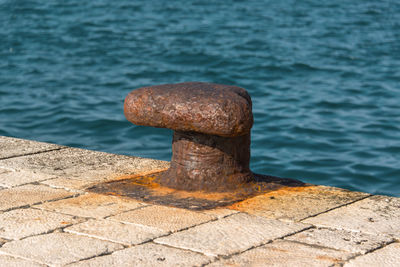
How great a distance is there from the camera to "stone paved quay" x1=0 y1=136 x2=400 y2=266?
3562 millimetres

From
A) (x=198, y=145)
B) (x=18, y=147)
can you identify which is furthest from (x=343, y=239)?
(x=18, y=147)

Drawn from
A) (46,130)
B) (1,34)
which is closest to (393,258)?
(46,130)

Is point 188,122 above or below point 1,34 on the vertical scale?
above

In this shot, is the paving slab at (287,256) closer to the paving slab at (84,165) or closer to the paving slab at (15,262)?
the paving slab at (15,262)

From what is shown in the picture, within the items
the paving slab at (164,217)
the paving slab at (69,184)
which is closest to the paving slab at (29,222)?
the paving slab at (164,217)

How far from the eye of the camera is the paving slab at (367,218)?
162 inches

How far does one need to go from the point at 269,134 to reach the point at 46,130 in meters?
3.50

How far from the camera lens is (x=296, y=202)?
466cm

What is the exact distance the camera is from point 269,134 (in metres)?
10.5

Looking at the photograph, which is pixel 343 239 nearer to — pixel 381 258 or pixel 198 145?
pixel 381 258

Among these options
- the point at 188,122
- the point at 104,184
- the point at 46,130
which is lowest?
the point at 46,130

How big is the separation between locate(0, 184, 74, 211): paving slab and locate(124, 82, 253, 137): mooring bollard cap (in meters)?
0.75

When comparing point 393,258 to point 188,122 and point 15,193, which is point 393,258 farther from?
point 15,193

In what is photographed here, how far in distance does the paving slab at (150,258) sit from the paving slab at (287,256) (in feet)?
0.43
